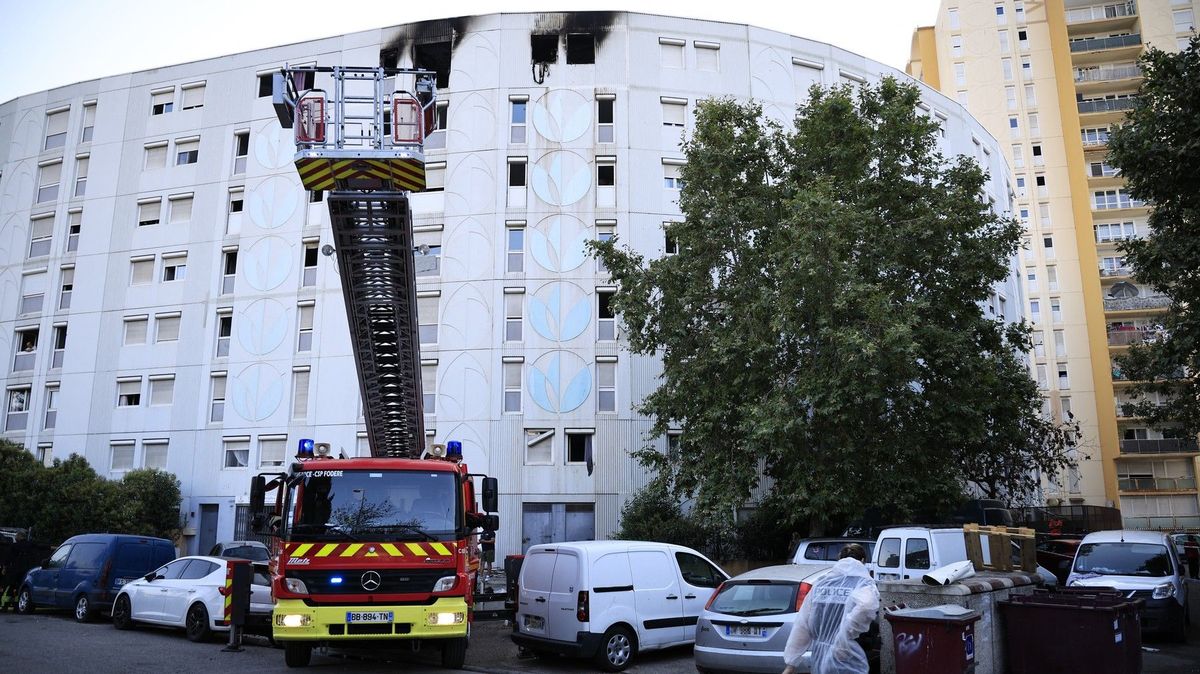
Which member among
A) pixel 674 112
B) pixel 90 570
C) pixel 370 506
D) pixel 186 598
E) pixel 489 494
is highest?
pixel 674 112

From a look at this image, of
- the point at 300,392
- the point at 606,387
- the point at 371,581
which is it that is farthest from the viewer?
the point at 300,392

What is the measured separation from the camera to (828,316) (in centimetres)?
1759

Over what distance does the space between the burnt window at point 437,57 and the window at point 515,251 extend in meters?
6.39

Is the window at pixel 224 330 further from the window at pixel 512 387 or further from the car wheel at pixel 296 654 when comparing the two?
the car wheel at pixel 296 654

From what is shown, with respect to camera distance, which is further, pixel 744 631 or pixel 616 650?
pixel 616 650

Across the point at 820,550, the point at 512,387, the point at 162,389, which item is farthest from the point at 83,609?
the point at 162,389

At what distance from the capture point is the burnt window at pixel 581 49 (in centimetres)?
3094

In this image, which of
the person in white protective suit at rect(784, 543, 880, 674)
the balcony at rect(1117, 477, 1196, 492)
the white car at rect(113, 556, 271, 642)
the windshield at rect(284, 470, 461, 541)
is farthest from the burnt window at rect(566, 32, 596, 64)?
the balcony at rect(1117, 477, 1196, 492)

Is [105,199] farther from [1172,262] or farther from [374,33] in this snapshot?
[1172,262]

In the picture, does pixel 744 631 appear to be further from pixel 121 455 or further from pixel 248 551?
pixel 121 455

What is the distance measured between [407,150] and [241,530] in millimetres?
22880

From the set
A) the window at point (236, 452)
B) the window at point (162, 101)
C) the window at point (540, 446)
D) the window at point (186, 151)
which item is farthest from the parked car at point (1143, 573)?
the window at point (162, 101)

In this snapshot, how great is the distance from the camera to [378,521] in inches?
410

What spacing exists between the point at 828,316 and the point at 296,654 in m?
11.8
